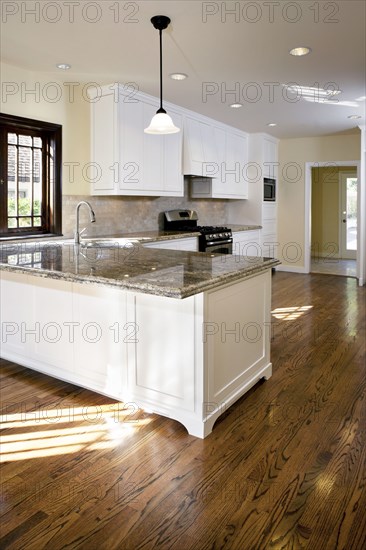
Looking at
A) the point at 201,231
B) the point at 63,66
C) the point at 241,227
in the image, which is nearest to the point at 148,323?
the point at 63,66

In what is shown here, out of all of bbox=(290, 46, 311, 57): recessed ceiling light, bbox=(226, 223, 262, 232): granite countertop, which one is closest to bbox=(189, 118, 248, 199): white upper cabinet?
bbox=(226, 223, 262, 232): granite countertop

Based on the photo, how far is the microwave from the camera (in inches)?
293

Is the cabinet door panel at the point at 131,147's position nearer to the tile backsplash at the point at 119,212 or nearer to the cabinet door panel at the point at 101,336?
the tile backsplash at the point at 119,212

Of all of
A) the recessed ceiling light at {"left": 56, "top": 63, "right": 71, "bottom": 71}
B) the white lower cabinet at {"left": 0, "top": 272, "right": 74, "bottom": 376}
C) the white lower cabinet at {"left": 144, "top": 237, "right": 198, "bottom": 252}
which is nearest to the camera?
the white lower cabinet at {"left": 0, "top": 272, "right": 74, "bottom": 376}

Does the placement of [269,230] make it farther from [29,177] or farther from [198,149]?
[29,177]

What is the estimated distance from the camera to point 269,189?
25.1 ft

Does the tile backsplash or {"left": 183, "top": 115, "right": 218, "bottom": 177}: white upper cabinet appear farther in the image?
{"left": 183, "top": 115, "right": 218, "bottom": 177}: white upper cabinet

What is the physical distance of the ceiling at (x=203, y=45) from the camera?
2.75 meters

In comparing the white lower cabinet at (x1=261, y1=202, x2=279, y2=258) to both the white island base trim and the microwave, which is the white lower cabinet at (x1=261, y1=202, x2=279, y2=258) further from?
the white island base trim

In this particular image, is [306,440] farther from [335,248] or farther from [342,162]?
[335,248]

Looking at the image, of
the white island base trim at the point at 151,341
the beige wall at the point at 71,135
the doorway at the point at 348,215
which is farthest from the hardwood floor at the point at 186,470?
the doorway at the point at 348,215

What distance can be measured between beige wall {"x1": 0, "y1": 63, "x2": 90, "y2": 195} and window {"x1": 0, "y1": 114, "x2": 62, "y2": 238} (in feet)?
0.27

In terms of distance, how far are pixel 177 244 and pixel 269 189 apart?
3175 mm

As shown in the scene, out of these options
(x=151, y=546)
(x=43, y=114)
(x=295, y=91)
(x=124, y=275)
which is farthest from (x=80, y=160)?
(x=151, y=546)
